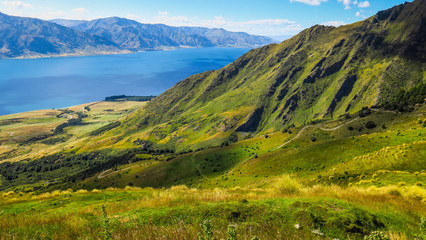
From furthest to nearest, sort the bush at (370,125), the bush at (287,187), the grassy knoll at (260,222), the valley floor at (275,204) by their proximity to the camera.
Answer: the bush at (370,125), the bush at (287,187), the valley floor at (275,204), the grassy knoll at (260,222)

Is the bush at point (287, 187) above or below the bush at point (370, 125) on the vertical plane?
above

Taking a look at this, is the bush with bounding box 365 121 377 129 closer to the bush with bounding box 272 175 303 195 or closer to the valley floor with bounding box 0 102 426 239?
the valley floor with bounding box 0 102 426 239

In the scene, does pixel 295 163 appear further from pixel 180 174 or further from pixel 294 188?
pixel 180 174

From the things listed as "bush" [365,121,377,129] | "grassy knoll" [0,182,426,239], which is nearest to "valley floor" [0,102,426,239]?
"grassy knoll" [0,182,426,239]

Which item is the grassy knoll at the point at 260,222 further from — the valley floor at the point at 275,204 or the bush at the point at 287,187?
the bush at the point at 287,187

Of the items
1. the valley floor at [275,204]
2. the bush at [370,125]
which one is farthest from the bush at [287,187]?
the bush at [370,125]

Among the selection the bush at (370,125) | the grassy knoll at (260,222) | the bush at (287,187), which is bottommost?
the bush at (370,125)

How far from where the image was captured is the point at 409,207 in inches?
393

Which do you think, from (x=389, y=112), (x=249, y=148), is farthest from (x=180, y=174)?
(x=389, y=112)

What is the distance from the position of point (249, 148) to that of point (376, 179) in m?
86.4

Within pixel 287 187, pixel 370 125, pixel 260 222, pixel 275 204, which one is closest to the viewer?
pixel 260 222

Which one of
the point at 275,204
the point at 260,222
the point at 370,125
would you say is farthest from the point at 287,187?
the point at 370,125

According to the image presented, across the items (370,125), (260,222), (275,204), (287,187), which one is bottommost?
(370,125)

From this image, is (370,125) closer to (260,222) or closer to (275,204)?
(275,204)
